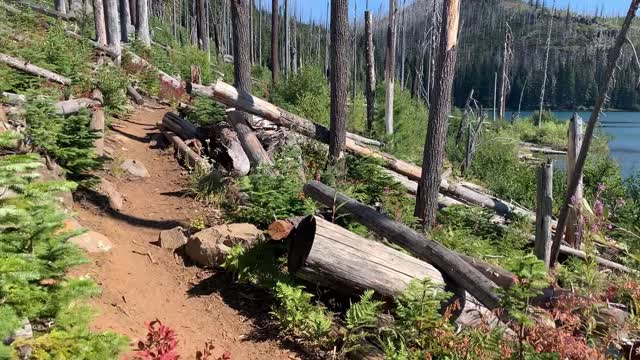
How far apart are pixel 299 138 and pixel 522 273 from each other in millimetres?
6847

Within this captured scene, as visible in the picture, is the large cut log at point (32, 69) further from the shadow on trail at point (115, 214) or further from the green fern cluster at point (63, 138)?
the shadow on trail at point (115, 214)

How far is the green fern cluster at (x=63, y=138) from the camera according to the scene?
6.21 m

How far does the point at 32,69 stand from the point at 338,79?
233 inches

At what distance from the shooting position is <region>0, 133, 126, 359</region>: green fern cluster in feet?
8.20

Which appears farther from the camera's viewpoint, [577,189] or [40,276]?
[577,189]

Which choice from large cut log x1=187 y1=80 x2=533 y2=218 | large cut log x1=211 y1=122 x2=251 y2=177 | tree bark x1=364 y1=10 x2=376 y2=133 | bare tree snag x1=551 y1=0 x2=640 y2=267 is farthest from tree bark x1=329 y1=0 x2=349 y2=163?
tree bark x1=364 y1=10 x2=376 y2=133

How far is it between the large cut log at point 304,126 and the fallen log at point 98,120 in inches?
65.7

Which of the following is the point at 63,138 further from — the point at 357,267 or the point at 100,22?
the point at 100,22

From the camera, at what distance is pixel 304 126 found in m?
9.67

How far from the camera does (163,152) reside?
32.4 feet

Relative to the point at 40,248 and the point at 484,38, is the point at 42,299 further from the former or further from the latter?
the point at 484,38

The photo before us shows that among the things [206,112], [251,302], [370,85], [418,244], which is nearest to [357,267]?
[418,244]

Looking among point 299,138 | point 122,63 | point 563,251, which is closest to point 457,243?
point 563,251

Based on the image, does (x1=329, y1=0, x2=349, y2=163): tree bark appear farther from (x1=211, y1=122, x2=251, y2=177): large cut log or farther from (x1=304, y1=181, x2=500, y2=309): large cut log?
(x1=304, y1=181, x2=500, y2=309): large cut log
